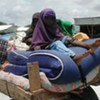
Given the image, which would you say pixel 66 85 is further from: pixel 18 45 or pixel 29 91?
pixel 18 45

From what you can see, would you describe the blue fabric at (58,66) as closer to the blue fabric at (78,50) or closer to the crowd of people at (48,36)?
the blue fabric at (78,50)

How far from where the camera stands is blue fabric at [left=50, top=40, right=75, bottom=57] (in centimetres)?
418

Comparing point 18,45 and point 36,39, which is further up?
point 36,39

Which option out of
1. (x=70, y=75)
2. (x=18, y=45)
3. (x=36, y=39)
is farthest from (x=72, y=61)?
(x=18, y=45)

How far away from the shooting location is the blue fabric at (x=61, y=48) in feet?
13.7

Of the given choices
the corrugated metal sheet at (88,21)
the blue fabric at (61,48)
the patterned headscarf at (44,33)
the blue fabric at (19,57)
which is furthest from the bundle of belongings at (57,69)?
the corrugated metal sheet at (88,21)

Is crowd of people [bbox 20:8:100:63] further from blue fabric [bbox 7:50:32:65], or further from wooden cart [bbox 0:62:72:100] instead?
wooden cart [bbox 0:62:72:100]

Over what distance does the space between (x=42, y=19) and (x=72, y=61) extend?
2.93ft

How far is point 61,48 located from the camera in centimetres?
428

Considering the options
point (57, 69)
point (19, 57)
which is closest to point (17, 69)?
point (19, 57)

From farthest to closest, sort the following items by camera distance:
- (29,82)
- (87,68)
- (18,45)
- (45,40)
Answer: (18,45)
(45,40)
(87,68)
(29,82)

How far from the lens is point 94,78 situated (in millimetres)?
4605

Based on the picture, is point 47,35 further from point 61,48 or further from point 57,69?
point 57,69

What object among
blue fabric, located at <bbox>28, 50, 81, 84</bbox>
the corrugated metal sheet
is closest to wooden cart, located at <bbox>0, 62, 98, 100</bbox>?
blue fabric, located at <bbox>28, 50, 81, 84</bbox>
